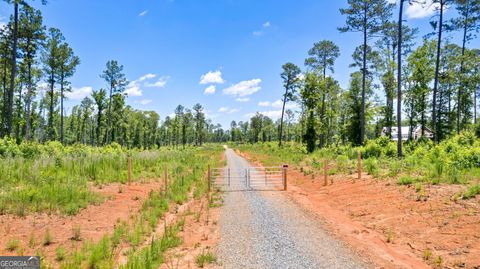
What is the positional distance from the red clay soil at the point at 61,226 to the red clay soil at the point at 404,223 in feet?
20.3

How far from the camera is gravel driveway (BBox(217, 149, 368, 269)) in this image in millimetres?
5953

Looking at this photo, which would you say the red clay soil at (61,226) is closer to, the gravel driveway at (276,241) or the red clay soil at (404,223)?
the gravel driveway at (276,241)

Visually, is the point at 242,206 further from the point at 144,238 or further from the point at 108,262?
the point at 108,262

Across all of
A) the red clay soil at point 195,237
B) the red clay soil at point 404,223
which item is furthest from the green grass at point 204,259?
the red clay soil at point 404,223

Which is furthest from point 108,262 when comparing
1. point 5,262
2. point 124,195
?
point 124,195

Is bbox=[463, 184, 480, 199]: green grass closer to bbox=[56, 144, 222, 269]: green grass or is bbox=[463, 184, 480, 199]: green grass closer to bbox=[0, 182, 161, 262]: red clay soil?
bbox=[56, 144, 222, 269]: green grass

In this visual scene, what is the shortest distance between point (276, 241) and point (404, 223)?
11.9 feet

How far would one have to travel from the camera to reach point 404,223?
8.16 meters

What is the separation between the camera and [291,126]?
330ft

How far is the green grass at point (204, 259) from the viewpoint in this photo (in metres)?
5.94

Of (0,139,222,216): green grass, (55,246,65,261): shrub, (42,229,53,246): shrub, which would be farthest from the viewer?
(0,139,222,216): green grass

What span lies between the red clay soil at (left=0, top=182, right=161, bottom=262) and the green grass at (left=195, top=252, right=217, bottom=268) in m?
2.76

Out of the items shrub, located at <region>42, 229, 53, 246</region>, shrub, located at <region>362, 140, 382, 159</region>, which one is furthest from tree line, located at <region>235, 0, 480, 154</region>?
shrub, located at <region>42, 229, 53, 246</region>

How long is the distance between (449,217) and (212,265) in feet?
19.7
